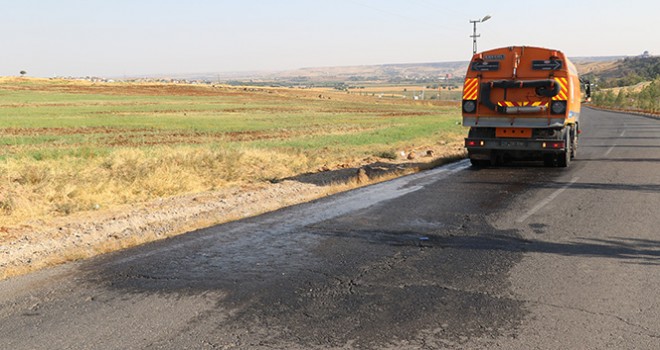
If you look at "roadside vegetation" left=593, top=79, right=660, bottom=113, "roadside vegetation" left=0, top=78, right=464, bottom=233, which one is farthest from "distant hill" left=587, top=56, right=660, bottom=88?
"roadside vegetation" left=0, top=78, right=464, bottom=233

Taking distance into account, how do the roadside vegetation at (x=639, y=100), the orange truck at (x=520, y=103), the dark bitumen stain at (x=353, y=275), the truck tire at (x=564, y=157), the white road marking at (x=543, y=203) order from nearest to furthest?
the dark bitumen stain at (x=353, y=275) < the white road marking at (x=543, y=203) < the orange truck at (x=520, y=103) < the truck tire at (x=564, y=157) < the roadside vegetation at (x=639, y=100)

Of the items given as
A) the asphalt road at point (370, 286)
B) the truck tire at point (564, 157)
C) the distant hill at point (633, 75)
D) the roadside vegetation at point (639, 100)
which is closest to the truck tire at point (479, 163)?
the truck tire at point (564, 157)

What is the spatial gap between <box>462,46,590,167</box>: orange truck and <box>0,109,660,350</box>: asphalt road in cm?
523

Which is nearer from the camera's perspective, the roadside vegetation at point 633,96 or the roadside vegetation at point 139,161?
the roadside vegetation at point 139,161

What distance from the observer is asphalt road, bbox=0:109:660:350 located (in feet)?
14.2

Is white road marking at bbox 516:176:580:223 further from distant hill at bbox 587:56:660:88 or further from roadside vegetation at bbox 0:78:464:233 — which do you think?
distant hill at bbox 587:56:660:88

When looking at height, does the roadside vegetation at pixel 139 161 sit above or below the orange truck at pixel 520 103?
below

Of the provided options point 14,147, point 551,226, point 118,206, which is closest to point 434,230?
point 551,226

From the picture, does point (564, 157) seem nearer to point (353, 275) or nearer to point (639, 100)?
point (353, 275)

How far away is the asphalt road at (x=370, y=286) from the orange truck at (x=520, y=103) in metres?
5.23

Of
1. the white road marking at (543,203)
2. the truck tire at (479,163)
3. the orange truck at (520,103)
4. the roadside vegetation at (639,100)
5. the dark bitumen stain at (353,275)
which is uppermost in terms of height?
the orange truck at (520,103)

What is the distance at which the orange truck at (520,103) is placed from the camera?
14.2 m

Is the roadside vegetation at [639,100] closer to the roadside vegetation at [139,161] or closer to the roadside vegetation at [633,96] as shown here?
the roadside vegetation at [633,96]

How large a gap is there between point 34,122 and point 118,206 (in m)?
31.5
